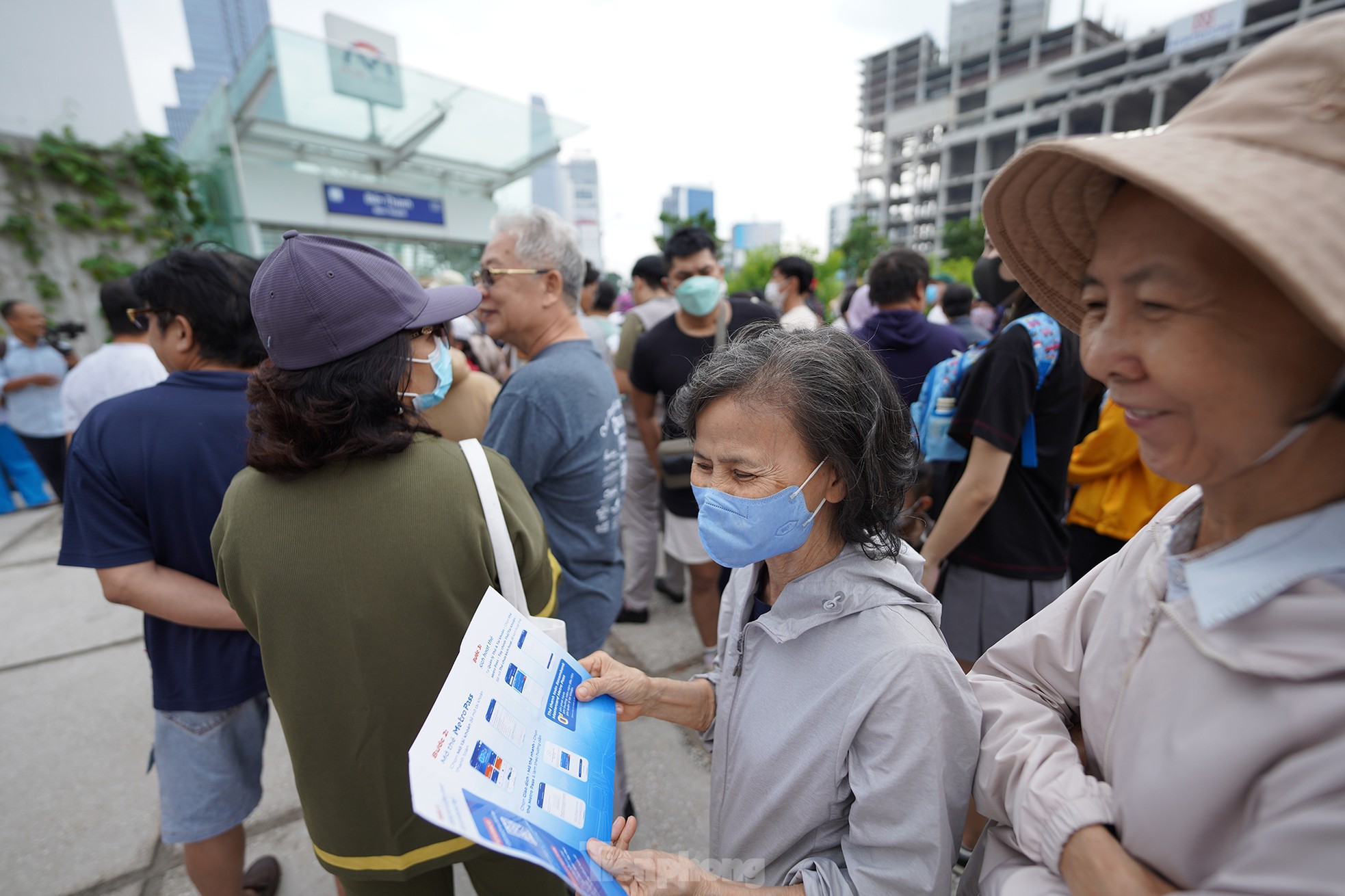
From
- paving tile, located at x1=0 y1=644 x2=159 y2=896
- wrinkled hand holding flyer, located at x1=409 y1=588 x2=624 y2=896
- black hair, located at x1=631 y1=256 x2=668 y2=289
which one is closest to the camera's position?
wrinkled hand holding flyer, located at x1=409 y1=588 x2=624 y2=896

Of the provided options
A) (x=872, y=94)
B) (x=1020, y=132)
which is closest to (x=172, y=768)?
(x=1020, y=132)

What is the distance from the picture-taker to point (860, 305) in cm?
587

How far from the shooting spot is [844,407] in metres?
1.15

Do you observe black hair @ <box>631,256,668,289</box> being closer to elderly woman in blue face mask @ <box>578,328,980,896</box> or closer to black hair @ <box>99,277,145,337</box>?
black hair @ <box>99,277,145,337</box>

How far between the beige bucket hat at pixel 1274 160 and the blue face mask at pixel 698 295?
8.56ft

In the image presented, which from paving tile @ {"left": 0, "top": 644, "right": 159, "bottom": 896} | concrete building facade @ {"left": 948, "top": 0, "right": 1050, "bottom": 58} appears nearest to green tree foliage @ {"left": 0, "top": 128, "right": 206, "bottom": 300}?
paving tile @ {"left": 0, "top": 644, "right": 159, "bottom": 896}

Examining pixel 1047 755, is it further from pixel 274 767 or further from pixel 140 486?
pixel 274 767

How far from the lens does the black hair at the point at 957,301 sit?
5.32m

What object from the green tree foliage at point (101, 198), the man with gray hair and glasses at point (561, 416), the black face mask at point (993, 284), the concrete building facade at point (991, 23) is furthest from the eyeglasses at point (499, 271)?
the concrete building facade at point (991, 23)

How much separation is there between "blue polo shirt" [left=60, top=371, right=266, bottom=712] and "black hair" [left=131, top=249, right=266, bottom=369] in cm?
11

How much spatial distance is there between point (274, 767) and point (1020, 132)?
259ft

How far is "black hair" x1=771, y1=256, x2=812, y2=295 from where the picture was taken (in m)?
5.20

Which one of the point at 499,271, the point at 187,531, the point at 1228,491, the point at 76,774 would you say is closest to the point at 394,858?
the point at 187,531

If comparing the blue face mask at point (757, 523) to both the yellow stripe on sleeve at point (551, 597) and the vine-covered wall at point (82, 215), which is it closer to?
the yellow stripe on sleeve at point (551, 597)
